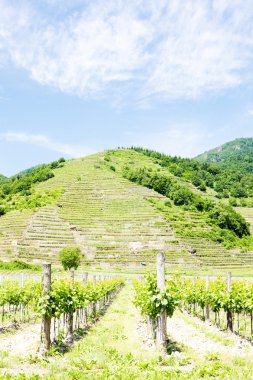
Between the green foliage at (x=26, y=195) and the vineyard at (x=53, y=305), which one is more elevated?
the green foliage at (x=26, y=195)

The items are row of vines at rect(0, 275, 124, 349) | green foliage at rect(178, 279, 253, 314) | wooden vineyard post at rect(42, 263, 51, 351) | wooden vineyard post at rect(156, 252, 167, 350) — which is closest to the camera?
wooden vineyard post at rect(156, 252, 167, 350)

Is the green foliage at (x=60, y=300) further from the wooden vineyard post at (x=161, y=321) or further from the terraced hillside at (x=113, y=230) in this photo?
the terraced hillside at (x=113, y=230)

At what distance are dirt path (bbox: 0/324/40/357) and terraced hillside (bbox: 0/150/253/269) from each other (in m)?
48.5

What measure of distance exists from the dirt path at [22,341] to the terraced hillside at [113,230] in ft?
159

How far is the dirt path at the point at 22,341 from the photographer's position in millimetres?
11664

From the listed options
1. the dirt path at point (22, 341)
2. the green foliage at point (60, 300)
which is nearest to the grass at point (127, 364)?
the dirt path at point (22, 341)

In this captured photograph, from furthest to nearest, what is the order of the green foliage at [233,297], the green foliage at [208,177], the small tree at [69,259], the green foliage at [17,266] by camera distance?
the green foliage at [208,177] < the small tree at [69,259] < the green foliage at [17,266] < the green foliage at [233,297]

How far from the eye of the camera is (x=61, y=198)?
8825 cm

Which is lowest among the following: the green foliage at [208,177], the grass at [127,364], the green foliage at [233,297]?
the grass at [127,364]

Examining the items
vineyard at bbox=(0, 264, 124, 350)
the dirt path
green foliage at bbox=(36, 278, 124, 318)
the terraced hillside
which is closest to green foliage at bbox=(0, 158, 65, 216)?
the terraced hillside

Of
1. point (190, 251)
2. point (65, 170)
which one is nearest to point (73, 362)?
point (190, 251)

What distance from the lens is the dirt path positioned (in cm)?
1166

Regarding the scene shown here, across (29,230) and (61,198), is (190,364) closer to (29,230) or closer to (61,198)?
(29,230)

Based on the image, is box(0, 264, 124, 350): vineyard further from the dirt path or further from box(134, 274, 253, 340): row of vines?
box(134, 274, 253, 340): row of vines
